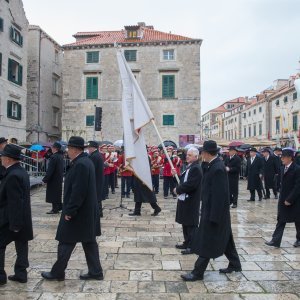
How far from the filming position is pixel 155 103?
114ft

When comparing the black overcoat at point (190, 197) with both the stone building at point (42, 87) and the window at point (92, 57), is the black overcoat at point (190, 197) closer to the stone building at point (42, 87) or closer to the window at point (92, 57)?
the stone building at point (42, 87)

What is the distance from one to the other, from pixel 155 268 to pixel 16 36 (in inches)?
1031

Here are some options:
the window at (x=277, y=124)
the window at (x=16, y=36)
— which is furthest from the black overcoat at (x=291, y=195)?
the window at (x=277, y=124)

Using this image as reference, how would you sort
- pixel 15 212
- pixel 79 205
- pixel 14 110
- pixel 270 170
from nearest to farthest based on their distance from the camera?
pixel 15 212
pixel 79 205
pixel 270 170
pixel 14 110

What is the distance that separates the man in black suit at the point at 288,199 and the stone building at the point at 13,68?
2193cm

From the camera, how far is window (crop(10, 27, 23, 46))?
26.7m

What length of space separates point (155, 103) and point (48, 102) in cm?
1025

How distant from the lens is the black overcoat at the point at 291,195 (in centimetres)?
668

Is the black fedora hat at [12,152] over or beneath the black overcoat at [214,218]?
over

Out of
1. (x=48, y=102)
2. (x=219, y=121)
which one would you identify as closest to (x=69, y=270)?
(x=48, y=102)

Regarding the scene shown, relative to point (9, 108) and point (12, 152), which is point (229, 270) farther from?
point (9, 108)

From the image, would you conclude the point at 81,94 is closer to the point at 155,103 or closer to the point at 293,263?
the point at 155,103

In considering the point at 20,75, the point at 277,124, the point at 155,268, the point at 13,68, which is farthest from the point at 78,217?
the point at 277,124

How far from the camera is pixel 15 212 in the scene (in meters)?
4.56
